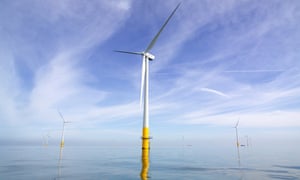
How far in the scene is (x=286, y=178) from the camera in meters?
19.3

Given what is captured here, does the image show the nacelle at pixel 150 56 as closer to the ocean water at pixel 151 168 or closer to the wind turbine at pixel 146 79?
the wind turbine at pixel 146 79

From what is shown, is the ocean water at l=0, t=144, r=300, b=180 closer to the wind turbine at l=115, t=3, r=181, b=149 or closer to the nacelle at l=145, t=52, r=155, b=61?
the wind turbine at l=115, t=3, r=181, b=149

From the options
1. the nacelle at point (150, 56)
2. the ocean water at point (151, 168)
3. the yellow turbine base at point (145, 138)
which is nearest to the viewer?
the ocean water at point (151, 168)

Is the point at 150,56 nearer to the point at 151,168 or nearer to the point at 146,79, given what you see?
the point at 146,79

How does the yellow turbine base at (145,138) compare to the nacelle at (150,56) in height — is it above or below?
below

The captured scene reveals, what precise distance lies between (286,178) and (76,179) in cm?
1896

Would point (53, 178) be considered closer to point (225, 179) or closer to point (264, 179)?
point (225, 179)

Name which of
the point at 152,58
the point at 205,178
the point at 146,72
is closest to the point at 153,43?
the point at 152,58

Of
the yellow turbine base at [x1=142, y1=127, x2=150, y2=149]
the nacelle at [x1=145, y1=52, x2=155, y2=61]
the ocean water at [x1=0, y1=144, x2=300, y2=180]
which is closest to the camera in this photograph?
the ocean water at [x1=0, y1=144, x2=300, y2=180]

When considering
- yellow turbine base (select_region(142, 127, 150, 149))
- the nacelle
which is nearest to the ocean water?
yellow turbine base (select_region(142, 127, 150, 149))

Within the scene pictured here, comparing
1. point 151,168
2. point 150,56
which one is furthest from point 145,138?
point 150,56

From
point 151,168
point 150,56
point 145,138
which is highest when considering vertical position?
point 150,56

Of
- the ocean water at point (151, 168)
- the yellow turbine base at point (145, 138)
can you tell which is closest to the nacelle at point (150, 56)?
the yellow turbine base at point (145, 138)

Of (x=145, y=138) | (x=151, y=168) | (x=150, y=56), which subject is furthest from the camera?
(x=150, y=56)
